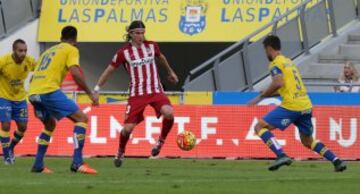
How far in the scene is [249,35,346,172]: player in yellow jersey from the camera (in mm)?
14961

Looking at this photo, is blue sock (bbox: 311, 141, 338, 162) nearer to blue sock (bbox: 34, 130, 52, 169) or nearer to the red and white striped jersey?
the red and white striped jersey

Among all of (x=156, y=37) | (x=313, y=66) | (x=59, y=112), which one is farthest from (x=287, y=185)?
(x=156, y=37)

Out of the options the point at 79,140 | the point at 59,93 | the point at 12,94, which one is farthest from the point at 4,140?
Answer: the point at 79,140

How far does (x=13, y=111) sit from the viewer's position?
17125 millimetres

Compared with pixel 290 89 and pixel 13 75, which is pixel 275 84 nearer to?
pixel 290 89

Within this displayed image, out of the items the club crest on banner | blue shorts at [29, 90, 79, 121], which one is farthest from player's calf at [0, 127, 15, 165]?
the club crest on banner

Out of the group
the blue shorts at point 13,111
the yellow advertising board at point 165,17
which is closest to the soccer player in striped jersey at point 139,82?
the blue shorts at point 13,111

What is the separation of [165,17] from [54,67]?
13788 mm

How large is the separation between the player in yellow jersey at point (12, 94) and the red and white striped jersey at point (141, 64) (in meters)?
1.48

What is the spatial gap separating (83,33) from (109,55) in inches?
63.8

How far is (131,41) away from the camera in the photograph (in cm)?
1634

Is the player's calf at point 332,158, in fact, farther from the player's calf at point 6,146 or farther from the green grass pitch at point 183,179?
the player's calf at point 6,146

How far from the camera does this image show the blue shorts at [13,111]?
667 inches

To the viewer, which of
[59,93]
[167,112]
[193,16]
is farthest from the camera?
[193,16]
